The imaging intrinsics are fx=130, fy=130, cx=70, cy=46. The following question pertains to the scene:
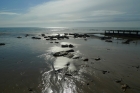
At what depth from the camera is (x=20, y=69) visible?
14578 millimetres

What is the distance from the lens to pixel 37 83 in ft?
36.4

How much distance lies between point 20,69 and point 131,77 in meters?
11.7

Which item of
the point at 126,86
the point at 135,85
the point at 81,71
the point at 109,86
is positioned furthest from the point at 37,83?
A: the point at 135,85

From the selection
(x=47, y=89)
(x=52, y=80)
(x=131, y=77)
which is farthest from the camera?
(x=131, y=77)

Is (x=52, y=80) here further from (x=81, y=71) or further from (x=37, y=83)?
(x=81, y=71)

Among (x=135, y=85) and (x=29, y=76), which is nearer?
(x=135, y=85)

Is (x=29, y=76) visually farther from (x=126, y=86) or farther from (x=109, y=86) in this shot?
(x=126, y=86)

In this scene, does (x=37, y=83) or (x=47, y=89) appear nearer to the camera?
Result: (x=47, y=89)

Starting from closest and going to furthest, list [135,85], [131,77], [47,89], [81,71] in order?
[47,89] → [135,85] → [131,77] → [81,71]

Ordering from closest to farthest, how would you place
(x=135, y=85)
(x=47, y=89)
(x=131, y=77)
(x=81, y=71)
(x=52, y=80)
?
1. (x=47, y=89)
2. (x=135, y=85)
3. (x=52, y=80)
4. (x=131, y=77)
5. (x=81, y=71)

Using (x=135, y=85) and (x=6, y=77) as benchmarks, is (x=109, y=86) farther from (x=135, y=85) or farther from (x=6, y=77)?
(x=6, y=77)

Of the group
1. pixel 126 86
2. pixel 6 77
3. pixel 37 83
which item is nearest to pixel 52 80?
pixel 37 83

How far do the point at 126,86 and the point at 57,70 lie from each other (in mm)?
7053

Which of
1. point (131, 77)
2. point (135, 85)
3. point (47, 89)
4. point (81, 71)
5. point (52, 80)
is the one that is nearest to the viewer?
point (47, 89)
